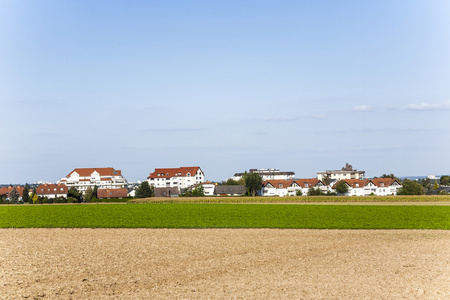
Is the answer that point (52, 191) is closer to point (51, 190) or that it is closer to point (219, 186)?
point (51, 190)

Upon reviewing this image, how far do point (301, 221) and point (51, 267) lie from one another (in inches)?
1025

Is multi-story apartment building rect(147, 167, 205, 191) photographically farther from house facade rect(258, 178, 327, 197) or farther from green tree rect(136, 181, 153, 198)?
house facade rect(258, 178, 327, 197)

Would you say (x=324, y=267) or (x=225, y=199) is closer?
(x=324, y=267)

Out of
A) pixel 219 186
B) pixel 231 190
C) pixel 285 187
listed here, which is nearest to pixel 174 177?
pixel 219 186

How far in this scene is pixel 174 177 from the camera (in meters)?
172

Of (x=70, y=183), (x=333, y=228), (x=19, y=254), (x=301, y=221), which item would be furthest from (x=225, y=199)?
(x=70, y=183)

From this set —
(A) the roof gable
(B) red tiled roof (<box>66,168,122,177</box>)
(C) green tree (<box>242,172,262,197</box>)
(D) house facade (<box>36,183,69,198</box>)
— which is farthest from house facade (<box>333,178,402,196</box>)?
(B) red tiled roof (<box>66,168,122,177</box>)

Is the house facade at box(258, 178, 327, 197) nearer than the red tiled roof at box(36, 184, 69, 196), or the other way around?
the house facade at box(258, 178, 327, 197)

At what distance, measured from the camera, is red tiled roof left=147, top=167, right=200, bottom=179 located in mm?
172250

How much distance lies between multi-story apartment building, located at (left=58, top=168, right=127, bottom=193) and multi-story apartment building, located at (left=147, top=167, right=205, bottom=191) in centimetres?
1435

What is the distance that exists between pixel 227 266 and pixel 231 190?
4370 inches

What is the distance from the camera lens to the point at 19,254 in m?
25.0

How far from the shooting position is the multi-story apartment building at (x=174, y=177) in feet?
563

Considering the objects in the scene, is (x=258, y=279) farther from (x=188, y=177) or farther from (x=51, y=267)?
(x=188, y=177)
